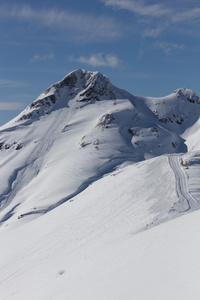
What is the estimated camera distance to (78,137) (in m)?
80.6

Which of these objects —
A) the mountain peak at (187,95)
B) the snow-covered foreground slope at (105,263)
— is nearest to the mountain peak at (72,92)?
the mountain peak at (187,95)

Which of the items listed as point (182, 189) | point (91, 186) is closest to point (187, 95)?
point (91, 186)

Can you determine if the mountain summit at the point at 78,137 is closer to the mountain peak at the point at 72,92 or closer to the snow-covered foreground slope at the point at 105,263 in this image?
the mountain peak at the point at 72,92

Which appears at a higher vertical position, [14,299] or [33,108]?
[33,108]

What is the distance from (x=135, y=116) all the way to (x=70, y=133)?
62.2ft

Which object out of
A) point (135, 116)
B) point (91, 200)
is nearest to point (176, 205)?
point (91, 200)

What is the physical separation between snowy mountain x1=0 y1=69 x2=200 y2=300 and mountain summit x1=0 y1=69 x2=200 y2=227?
0.29 m

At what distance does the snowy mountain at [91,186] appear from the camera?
16797mm

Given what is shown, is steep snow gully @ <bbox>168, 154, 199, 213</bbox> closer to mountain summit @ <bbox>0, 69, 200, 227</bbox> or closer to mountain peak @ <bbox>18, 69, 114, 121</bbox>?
mountain summit @ <bbox>0, 69, 200, 227</bbox>

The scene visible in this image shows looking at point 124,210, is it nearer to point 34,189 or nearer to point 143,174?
point 143,174

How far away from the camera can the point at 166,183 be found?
1228 inches

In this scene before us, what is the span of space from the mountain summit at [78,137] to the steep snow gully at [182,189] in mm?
23545

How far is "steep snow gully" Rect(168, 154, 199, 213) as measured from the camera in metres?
25.1

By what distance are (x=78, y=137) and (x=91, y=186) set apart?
3938 cm
